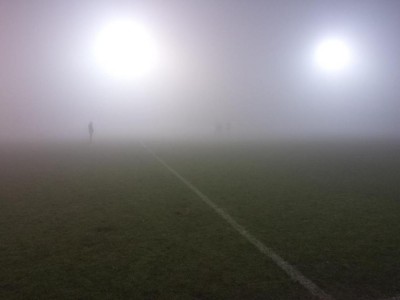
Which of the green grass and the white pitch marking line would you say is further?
the green grass

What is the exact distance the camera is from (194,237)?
5.57 metres

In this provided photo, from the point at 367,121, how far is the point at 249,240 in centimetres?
6111

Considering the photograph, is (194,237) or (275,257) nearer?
(275,257)

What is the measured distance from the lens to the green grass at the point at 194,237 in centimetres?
395

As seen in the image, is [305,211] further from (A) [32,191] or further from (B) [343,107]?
(B) [343,107]

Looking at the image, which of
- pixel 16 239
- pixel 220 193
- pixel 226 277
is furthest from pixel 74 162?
pixel 226 277

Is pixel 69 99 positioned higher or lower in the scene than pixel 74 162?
higher

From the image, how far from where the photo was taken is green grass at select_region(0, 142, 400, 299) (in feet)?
12.9

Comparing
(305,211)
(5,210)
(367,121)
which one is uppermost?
(367,121)

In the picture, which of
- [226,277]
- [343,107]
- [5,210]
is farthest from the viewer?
[343,107]

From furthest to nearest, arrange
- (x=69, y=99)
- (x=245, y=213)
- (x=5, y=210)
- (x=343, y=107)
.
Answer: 1. (x=69, y=99)
2. (x=343, y=107)
3. (x=5, y=210)
4. (x=245, y=213)

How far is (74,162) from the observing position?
16266 mm

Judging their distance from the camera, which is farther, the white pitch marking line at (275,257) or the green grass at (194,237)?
the green grass at (194,237)

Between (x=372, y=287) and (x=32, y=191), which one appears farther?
(x=32, y=191)
